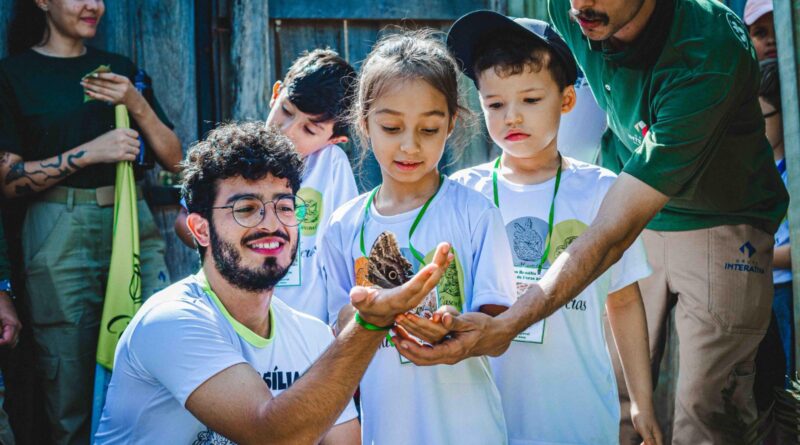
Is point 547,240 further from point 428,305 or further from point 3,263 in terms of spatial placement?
point 3,263

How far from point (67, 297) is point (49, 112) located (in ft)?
2.90

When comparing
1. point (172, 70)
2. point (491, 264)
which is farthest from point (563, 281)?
point (172, 70)

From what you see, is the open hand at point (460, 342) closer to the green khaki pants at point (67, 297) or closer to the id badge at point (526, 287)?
the id badge at point (526, 287)

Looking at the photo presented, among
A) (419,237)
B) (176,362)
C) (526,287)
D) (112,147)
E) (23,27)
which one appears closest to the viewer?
(176,362)

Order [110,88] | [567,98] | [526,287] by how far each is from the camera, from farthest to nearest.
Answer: [110,88], [567,98], [526,287]

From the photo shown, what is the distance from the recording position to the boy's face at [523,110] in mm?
3115

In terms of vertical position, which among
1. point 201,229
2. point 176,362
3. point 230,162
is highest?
point 230,162

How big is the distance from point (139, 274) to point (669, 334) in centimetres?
270

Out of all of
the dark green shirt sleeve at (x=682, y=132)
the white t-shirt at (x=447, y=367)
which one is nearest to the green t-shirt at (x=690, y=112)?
the dark green shirt sleeve at (x=682, y=132)

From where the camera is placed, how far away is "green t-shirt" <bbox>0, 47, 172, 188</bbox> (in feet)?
13.7

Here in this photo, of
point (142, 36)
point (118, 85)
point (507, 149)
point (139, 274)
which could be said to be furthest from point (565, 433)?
point (142, 36)

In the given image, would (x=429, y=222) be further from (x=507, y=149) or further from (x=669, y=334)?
(x=669, y=334)

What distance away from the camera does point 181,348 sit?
2.42 metres

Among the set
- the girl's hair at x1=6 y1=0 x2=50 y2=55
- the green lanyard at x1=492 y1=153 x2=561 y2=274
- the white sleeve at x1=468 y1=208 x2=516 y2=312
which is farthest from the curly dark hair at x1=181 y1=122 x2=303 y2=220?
the girl's hair at x1=6 y1=0 x2=50 y2=55
